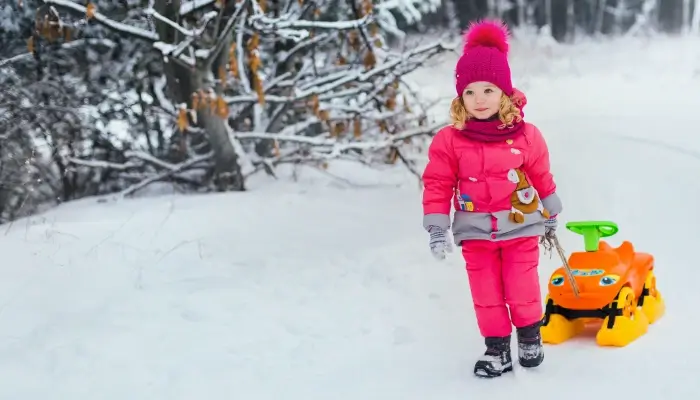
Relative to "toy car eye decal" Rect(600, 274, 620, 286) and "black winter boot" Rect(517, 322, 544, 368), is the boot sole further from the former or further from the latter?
"toy car eye decal" Rect(600, 274, 620, 286)

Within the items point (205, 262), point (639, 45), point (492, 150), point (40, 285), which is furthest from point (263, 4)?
point (639, 45)

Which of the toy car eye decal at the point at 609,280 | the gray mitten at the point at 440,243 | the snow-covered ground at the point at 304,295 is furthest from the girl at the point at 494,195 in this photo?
the toy car eye decal at the point at 609,280

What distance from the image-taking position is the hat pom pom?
10.2 feet

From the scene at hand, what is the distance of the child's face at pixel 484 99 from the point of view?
3.04m

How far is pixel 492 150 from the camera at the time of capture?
305 centimetres

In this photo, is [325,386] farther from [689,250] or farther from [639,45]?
[639,45]

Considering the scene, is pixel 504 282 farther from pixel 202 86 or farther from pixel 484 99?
pixel 202 86

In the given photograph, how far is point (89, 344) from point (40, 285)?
68 centimetres

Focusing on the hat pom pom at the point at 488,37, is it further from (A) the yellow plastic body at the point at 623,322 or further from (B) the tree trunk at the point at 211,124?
(B) the tree trunk at the point at 211,124

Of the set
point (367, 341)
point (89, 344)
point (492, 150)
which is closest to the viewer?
point (492, 150)

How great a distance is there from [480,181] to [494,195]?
79 millimetres

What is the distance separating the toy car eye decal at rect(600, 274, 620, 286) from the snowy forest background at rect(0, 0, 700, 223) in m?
3.23

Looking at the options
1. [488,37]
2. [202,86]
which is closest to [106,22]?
[202,86]

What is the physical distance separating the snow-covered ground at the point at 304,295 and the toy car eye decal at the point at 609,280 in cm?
28
